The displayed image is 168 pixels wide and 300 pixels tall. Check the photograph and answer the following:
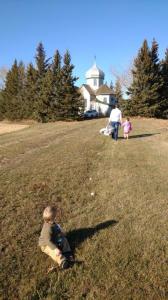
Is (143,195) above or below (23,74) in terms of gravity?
below

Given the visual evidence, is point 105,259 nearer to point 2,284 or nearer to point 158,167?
point 2,284

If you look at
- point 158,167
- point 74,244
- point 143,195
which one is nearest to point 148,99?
point 158,167

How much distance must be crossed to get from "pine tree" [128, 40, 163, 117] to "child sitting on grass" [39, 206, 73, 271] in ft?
131

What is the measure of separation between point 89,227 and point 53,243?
50.6 inches

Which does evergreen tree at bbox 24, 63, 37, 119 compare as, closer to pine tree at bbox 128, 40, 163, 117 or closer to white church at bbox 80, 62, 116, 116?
pine tree at bbox 128, 40, 163, 117

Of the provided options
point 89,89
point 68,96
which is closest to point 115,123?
point 68,96

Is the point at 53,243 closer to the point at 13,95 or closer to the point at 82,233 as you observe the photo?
the point at 82,233

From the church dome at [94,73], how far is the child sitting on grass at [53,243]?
259 ft

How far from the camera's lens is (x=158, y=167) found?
38.8 ft

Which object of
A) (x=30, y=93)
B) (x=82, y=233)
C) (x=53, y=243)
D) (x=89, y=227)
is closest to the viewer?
(x=53, y=243)

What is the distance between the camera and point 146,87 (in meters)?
44.8

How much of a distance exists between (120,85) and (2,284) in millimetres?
79038

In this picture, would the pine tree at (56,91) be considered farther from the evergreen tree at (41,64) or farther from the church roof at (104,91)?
the church roof at (104,91)

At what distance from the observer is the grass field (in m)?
4.70
